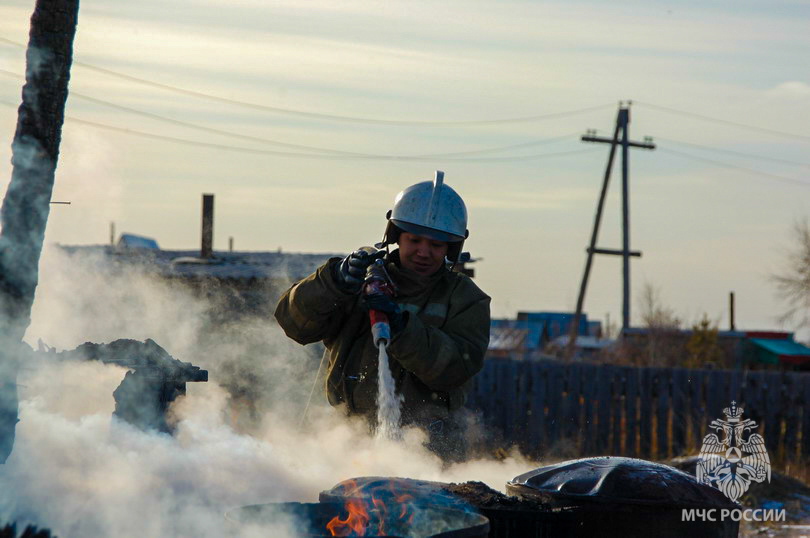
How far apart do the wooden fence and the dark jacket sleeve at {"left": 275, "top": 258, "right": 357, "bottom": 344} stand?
11.8m

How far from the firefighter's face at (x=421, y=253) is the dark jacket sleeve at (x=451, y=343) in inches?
7.4

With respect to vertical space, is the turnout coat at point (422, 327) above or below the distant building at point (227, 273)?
below

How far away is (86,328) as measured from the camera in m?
8.73

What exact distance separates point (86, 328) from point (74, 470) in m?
4.79

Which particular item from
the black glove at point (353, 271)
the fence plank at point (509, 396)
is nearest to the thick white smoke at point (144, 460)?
the black glove at point (353, 271)

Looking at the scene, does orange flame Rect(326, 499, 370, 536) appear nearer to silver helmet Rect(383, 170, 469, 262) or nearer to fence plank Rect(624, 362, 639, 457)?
silver helmet Rect(383, 170, 469, 262)

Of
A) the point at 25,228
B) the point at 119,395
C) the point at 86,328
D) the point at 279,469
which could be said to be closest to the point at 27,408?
the point at 119,395

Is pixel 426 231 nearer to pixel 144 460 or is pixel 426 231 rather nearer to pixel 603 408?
pixel 144 460

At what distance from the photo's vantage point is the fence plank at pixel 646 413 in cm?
1744

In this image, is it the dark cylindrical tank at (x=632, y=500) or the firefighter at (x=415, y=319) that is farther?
the firefighter at (x=415, y=319)

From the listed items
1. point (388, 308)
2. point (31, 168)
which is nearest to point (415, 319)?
point (388, 308)

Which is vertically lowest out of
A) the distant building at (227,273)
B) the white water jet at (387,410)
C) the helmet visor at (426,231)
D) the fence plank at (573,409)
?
the fence plank at (573,409)

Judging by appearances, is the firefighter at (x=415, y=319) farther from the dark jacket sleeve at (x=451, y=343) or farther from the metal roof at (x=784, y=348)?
the metal roof at (x=784, y=348)

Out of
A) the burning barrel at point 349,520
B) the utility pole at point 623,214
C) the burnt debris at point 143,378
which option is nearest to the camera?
the burning barrel at point 349,520
